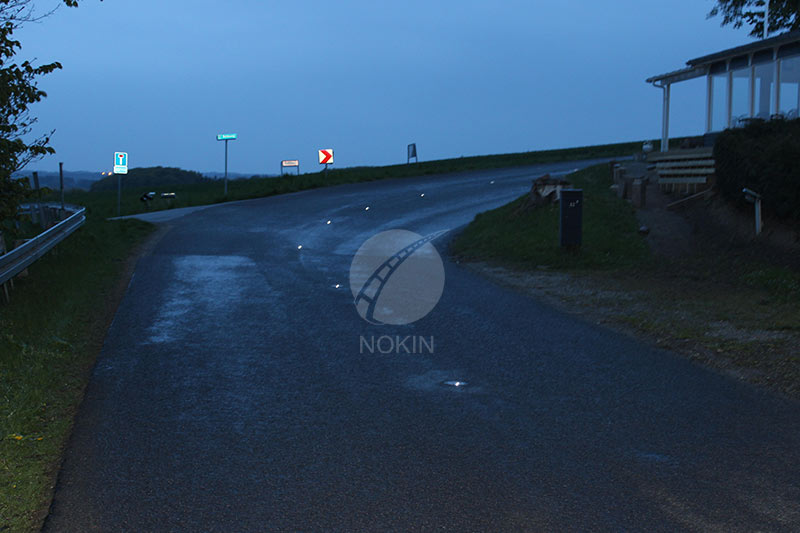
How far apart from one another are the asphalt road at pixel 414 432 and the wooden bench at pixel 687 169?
11858mm

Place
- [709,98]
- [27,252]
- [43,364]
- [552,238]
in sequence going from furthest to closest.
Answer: [709,98] < [552,238] < [27,252] < [43,364]

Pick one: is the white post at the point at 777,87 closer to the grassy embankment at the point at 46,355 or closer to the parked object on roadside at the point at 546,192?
the parked object on roadside at the point at 546,192

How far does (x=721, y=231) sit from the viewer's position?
1612cm

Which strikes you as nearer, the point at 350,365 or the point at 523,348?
the point at 350,365

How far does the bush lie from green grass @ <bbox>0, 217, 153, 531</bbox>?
1232 centimetres

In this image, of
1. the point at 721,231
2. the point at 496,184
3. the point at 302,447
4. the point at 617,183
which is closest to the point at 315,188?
the point at 496,184

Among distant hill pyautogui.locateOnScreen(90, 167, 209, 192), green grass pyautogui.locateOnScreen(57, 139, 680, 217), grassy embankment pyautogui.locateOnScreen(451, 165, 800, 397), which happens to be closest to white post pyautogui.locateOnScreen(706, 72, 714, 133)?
grassy embankment pyautogui.locateOnScreen(451, 165, 800, 397)

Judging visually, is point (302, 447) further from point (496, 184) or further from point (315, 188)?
point (315, 188)

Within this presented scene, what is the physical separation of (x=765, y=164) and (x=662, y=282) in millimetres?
4075

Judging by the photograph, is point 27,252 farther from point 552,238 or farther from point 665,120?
point 665,120

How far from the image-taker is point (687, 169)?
21.4 m

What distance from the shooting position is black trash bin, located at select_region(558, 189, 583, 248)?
15.5m

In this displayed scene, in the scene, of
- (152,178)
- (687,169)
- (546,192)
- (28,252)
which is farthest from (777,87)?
(152,178)

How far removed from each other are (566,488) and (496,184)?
95.9 ft
